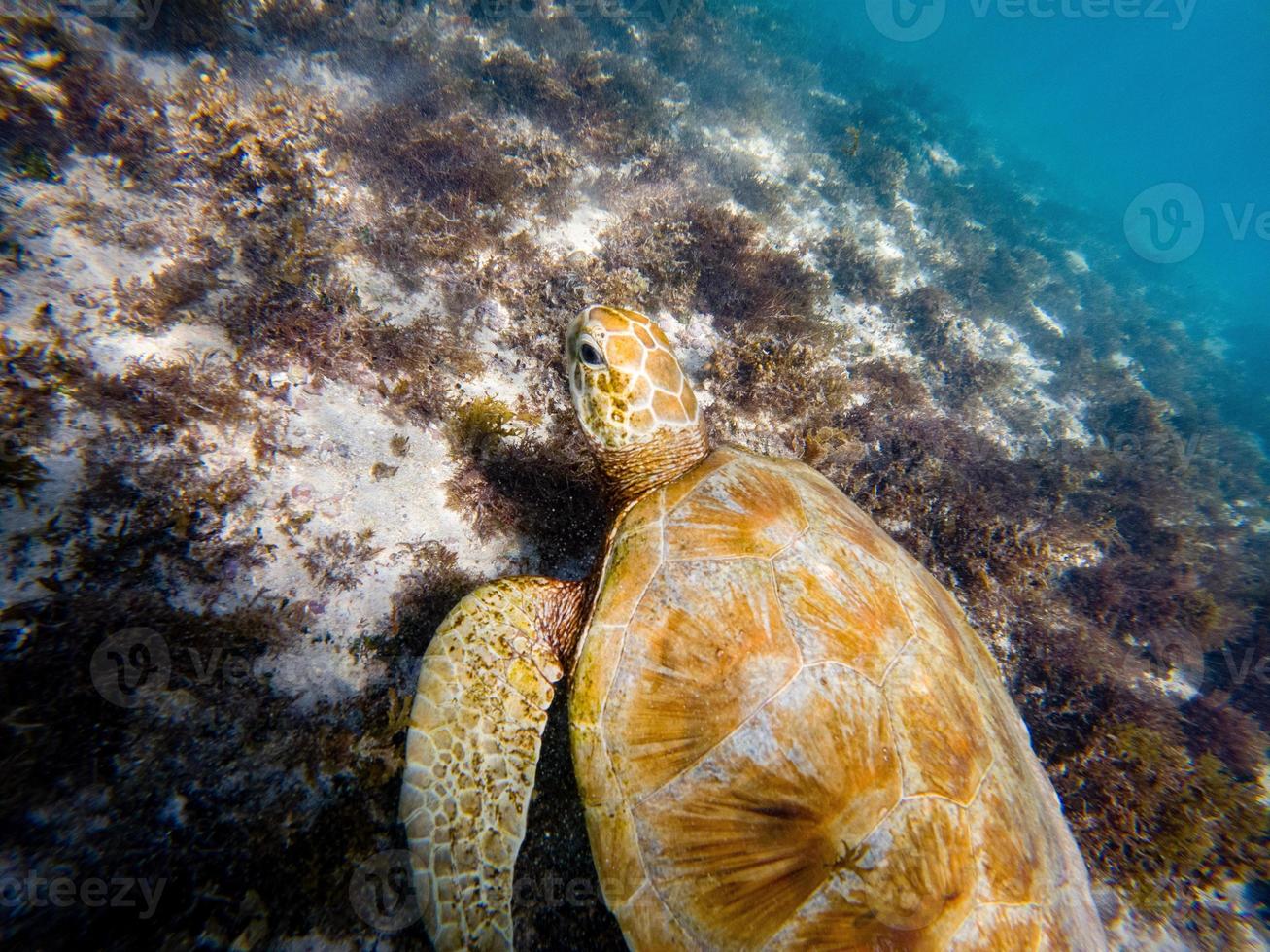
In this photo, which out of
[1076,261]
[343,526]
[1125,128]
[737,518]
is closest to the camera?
[737,518]

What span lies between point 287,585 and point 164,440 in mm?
1196

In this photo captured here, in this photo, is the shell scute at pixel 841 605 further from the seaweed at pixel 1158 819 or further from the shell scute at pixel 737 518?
the seaweed at pixel 1158 819

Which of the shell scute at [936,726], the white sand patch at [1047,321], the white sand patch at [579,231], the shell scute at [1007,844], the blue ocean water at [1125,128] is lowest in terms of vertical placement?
the shell scute at [1007,844]

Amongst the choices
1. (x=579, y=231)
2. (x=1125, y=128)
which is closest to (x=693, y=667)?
(x=579, y=231)

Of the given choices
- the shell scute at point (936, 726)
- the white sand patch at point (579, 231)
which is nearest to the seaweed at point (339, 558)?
the shell scute at point (936, 726)

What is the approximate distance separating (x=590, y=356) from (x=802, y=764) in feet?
7.76

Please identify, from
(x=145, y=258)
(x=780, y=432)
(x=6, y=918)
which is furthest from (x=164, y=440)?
(x=780, y=432)

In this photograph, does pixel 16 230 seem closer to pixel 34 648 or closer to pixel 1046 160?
pixel 34 648

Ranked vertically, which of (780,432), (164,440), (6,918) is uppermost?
(780,432)

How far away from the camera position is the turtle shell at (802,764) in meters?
1.68

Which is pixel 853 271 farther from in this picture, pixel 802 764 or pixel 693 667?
pixel 802 764

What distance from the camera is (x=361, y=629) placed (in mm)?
2768

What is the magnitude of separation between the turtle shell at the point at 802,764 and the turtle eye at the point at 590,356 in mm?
1207

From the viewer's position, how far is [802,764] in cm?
183
